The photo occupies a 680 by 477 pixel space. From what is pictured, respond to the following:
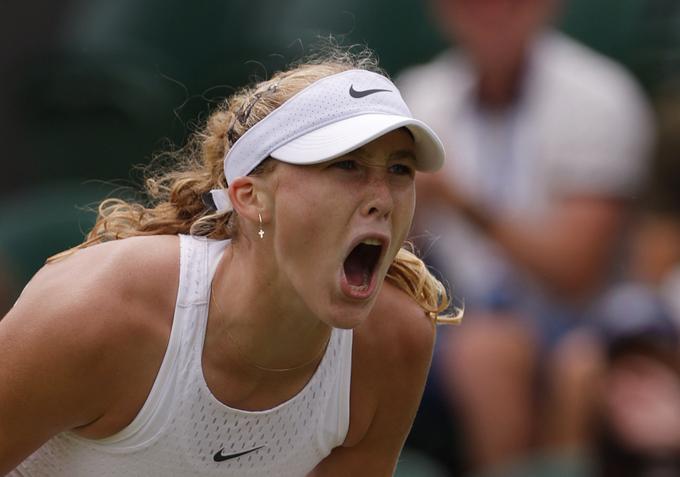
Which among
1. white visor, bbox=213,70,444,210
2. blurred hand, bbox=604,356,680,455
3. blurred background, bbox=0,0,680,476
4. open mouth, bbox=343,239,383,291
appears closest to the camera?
white visor, bbox=213,70,444,210

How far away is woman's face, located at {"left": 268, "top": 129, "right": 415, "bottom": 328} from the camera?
244 centimetres

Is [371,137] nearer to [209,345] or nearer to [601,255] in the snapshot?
[209,345]

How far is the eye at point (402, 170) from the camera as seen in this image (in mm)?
2512

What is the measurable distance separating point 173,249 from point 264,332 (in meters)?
0.24

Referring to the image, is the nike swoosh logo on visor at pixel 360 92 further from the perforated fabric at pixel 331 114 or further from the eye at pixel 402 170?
the eye at pixel 402 170

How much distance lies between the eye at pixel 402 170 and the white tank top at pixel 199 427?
16.2 inches

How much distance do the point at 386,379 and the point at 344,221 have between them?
53cm

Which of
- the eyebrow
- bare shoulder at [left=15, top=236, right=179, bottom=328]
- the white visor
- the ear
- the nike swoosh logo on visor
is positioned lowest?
bare shoulder at [left=15, top=236, right=179, bottom=328]

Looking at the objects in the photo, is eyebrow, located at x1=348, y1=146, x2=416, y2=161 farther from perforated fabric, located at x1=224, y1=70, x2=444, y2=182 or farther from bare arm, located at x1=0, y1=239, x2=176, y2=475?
bare arm, located at x1=0, y1=239, x2=176, y2=475

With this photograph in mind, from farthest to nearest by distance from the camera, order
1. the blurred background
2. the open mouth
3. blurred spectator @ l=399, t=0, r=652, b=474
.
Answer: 1. blurred spectator @ l=399, t=0, r=652, b=474
2. the blurred background
3. the open mouth

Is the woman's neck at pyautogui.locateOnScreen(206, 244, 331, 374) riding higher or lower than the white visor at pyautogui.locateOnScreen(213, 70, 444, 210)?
lower

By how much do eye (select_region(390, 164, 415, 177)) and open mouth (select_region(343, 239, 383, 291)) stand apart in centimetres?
14

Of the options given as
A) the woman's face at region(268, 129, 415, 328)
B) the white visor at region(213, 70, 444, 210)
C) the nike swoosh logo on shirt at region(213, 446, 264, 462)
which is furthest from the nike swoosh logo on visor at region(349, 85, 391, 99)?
the nike swoosh logo on shirt at region(213, 446, 264, 462)

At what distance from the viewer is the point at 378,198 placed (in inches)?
96.0
